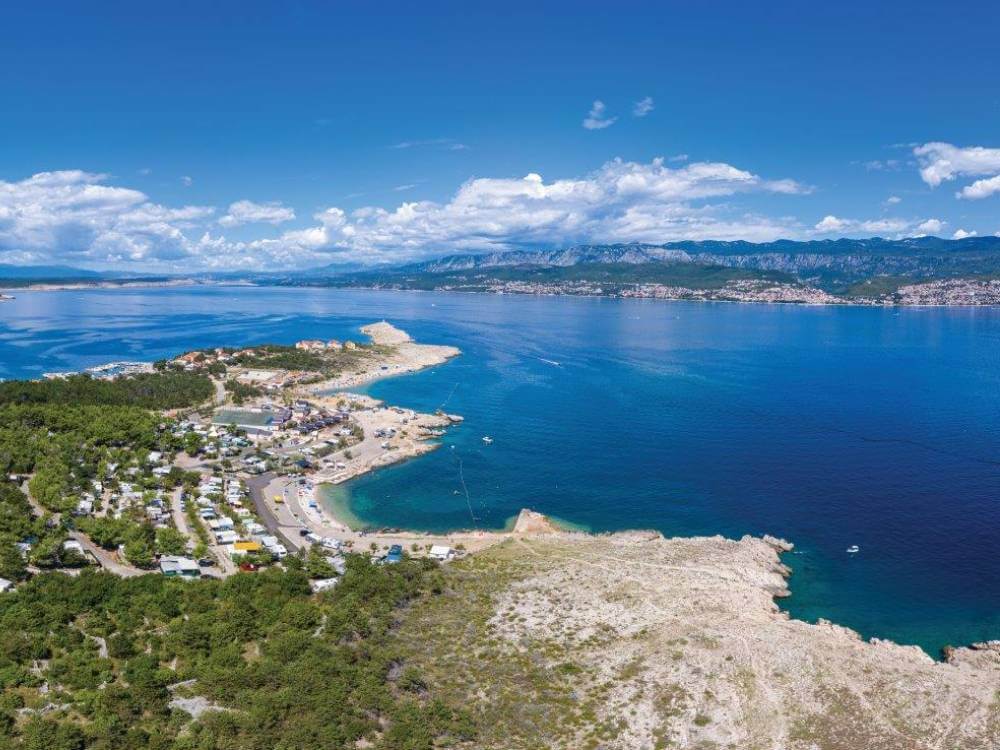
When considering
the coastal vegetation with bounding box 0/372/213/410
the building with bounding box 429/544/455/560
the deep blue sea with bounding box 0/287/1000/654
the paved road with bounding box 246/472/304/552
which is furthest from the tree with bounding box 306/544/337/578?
the coastal vegetation with bounding box 0/372/213/410

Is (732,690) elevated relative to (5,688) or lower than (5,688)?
lower

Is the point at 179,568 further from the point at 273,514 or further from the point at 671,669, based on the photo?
the point at 671,669

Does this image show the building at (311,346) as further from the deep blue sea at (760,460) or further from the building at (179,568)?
the building at (179,568)

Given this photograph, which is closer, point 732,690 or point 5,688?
point 5,688

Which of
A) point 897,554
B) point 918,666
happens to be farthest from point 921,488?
point 918,666

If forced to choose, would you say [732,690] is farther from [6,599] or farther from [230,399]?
[230,399]

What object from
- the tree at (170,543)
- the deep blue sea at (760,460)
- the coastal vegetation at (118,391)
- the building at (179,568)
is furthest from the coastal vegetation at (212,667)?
the coastal vegetation at (118,391)
